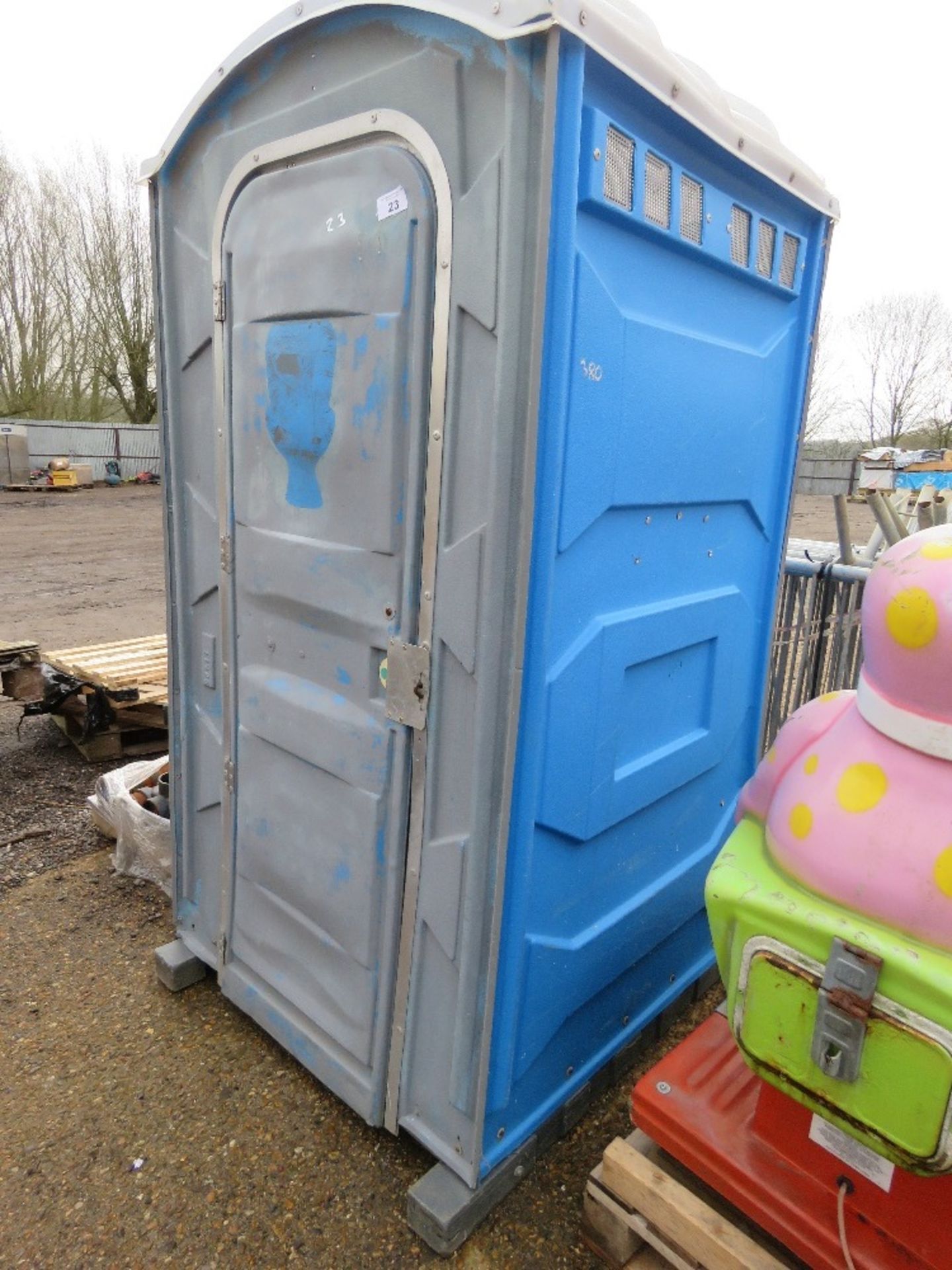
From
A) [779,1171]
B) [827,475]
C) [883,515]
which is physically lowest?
[779,1171]

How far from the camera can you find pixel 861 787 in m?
1.36

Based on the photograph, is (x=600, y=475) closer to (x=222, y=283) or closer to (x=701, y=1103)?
(x=222, y=283)

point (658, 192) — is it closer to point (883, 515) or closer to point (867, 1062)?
point (867, 1062)

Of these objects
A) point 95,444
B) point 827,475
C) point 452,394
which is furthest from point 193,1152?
point 827,475

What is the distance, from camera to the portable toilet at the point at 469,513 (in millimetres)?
1499

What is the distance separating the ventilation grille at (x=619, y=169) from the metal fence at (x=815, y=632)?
2012mm

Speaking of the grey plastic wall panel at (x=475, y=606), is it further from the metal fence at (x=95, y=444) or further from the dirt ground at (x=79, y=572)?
the metal fence at (x=95, y=444)

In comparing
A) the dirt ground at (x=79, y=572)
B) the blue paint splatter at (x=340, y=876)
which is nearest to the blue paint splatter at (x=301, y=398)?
the blue paint splatter at (x=340, y=876)

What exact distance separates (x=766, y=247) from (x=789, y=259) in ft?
0.50

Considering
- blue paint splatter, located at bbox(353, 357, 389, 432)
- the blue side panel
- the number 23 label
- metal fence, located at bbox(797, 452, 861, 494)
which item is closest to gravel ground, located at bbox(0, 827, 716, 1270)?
the blue side panel

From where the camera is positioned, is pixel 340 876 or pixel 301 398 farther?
pixel 340 876

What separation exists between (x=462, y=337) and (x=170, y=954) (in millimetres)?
2140

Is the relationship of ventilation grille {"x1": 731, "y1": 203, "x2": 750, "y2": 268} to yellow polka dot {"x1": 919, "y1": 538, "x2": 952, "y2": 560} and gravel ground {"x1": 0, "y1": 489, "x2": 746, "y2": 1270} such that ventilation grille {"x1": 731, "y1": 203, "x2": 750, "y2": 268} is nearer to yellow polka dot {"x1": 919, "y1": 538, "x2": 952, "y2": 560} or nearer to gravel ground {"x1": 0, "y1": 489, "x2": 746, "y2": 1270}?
yellow polka dot {"x1": 919, "y1": 538, "x2": 952, "y2": 560}

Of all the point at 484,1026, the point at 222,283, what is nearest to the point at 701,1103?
the point at 484,1026
